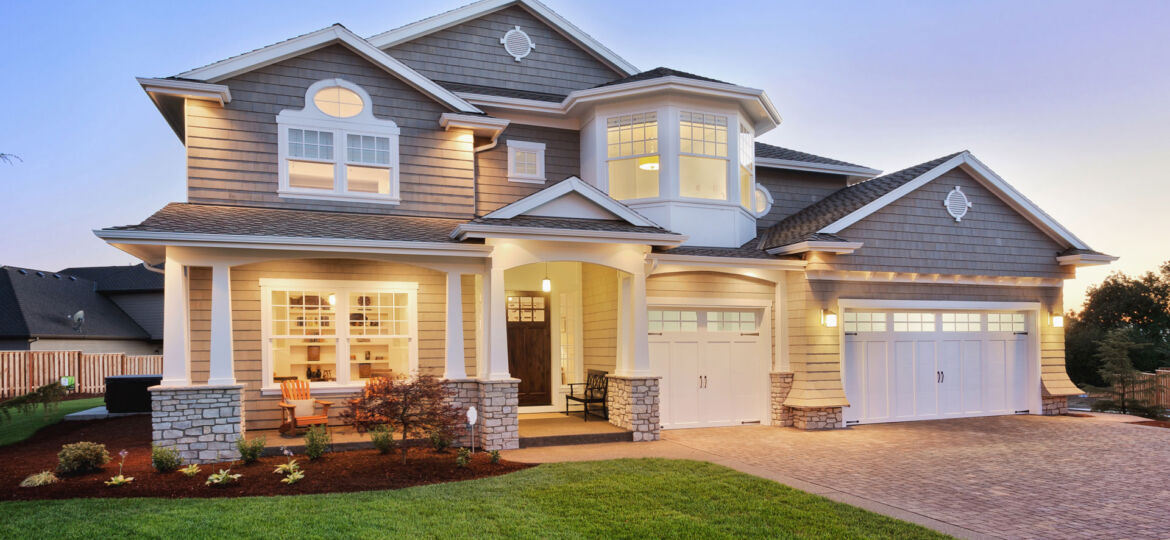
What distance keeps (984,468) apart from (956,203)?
22.3 ft

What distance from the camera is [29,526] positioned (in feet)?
20.0

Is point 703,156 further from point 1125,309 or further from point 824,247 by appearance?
point 1125,309

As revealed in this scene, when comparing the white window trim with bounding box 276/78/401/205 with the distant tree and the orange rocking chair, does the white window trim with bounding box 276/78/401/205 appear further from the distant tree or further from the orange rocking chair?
the distant tree

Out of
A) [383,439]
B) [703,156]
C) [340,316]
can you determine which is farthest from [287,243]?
[703,156]

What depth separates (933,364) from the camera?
1407 centimetres

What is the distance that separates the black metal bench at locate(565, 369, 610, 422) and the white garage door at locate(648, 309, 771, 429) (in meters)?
→ 0.96

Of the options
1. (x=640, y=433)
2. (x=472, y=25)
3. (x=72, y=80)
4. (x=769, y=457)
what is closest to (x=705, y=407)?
(x=640, y=433)

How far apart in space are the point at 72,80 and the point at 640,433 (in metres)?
24.6

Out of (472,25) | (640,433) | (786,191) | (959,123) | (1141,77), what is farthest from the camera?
(959,123)

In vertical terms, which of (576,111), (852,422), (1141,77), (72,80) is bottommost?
(852,422)

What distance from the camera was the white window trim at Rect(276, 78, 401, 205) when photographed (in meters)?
10.9

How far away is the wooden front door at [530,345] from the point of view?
13586 mm

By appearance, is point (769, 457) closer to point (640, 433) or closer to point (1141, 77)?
point (640, 433)

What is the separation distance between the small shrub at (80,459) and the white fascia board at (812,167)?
490 inches
